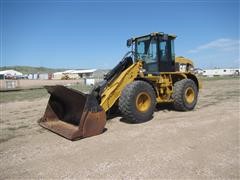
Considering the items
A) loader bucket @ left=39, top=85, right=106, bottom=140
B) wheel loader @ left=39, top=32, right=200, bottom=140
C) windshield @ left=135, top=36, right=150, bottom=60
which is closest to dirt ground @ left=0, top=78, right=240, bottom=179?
loader bucket @ left=39, top=85, right=106, bottom=140

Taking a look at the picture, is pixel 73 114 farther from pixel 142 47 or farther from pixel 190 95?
pixel 190 95

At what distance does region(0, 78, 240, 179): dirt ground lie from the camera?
4.10m

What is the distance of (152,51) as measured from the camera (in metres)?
8.52

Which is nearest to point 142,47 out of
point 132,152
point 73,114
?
point 73,114

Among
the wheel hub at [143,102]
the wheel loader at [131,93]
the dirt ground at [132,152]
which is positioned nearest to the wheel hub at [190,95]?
the wheel loader at [131,93]

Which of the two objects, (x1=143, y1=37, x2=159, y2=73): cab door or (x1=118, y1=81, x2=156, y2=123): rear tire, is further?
(x1=143, y1=37, x2=159, y2=73): cab door

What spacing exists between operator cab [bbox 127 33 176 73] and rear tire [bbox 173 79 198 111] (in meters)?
0.70

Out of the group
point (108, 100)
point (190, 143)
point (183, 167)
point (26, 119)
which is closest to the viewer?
point (183, 167)

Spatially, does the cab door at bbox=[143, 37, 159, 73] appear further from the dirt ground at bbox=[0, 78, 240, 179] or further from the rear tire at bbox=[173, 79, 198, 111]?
the dirt ground at bbox=[0, 78, 240, 179]

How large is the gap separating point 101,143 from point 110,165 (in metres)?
1.13

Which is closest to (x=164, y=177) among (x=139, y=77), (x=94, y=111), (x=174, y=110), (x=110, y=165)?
(x=110, y=165)

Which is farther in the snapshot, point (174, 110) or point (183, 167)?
point (174, 110)

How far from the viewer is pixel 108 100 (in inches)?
271

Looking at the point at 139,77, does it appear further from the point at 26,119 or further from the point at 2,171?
the point at 2,171
